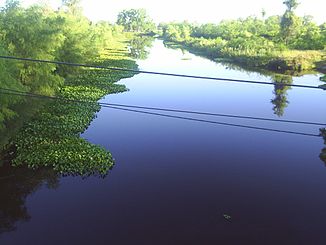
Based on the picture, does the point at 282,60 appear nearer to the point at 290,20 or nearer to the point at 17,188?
the point at 290,20

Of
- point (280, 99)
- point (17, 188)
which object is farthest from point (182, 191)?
point (280, 99)

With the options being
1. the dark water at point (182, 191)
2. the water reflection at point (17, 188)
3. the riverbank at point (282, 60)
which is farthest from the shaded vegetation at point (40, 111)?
the riverbank at point (282, 60)

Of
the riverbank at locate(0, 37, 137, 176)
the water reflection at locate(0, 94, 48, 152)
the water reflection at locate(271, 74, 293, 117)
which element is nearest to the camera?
the water reflection at locate(0, 94, 48, 152)

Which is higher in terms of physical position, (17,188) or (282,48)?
(282,48)

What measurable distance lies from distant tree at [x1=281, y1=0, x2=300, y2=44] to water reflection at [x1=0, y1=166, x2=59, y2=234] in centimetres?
8010

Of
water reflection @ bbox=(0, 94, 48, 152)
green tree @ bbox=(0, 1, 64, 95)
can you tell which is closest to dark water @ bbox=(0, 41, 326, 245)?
water reflection @ bbox=(0, 94, 48, 152)

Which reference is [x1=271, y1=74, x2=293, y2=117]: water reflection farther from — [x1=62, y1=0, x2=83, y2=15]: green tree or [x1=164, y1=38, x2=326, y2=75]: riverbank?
[x1=62, y1=0, x2=83, y2=15]: green tree

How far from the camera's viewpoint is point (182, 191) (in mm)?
21641

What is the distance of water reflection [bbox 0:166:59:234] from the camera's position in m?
18.6

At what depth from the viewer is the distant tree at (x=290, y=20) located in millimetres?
85562

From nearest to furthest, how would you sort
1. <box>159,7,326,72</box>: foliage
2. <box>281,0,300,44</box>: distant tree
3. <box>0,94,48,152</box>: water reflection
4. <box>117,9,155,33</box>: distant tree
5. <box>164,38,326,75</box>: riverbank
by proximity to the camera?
<box>0,94,48,152</box>: water reflection < <box>164,38,326,75</box>: riverbank < <box>159,7,326,72</box>: foliage < <box>281,0,300,44</box>: distant tree < <box>117,9,155,33</box>: distant tree

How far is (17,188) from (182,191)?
10566mm

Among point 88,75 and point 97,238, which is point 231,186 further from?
point 88,75

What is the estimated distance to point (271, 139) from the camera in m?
30.8
